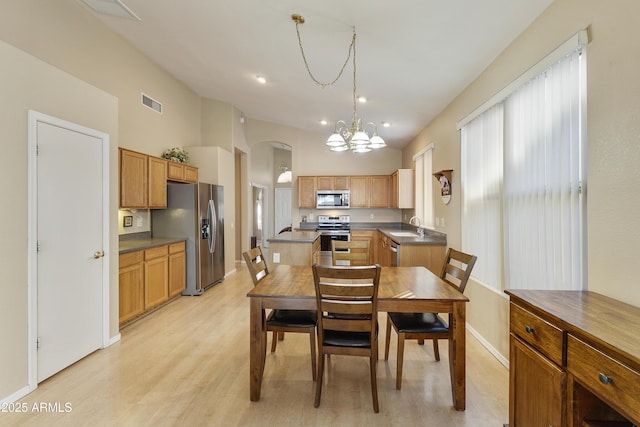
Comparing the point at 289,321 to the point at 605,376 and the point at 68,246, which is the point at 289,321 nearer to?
the point at 605,376

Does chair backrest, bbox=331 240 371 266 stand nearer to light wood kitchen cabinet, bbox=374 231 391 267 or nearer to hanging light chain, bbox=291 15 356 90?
hanging light chain, bbox=291 15 356 90

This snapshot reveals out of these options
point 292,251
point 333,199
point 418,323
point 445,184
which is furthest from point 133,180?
point 333,199

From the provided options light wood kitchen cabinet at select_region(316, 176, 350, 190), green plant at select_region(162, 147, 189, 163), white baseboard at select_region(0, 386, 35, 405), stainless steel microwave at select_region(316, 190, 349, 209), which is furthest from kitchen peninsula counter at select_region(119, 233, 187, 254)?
light wood kitchen cabinet at select_region(316, 176, 350, 190)

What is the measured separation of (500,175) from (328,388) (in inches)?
92.3

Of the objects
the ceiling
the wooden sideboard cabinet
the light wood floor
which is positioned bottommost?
the light wood floor

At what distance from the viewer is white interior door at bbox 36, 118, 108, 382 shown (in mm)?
2398

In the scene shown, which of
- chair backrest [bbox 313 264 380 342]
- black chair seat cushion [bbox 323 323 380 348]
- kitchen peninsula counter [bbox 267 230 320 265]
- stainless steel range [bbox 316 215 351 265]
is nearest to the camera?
chair backrest [bbox 313 264 380 342]

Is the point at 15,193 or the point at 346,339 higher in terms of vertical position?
the point at 15,193

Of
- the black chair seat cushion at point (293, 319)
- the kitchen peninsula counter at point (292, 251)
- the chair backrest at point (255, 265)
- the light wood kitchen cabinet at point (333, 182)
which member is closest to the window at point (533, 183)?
the black chair seat cushion at point (293, 319)

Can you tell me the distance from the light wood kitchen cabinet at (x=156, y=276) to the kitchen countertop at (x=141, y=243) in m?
0.06

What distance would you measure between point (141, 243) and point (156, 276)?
18.3 inches

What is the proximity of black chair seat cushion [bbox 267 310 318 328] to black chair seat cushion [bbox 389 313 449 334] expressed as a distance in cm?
63

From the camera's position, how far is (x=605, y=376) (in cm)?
110

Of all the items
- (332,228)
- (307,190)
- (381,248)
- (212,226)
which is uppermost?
(307,190)
